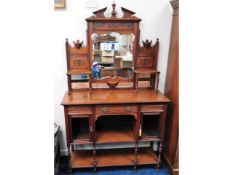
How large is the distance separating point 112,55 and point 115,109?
1.79 feet

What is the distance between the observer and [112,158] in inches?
77.0

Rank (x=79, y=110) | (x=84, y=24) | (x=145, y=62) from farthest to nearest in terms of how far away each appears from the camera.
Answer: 1. (x=145, y=62)
2. (x=84, y=24)
3. (x=79, y=110)

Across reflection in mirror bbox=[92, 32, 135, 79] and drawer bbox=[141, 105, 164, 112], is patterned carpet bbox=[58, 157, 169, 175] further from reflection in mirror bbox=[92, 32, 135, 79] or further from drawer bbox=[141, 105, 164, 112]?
reflection in mirror bbox=[92, 32, 135, 79]

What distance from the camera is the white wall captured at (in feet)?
5.72

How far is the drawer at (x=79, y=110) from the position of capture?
64.7 inches

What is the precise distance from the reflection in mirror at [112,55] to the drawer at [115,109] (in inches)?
14.6

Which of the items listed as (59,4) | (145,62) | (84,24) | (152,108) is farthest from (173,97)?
(59,4)

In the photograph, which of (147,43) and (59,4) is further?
(147,43)

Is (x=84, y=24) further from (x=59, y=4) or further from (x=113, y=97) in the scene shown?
(x=113, y=97)

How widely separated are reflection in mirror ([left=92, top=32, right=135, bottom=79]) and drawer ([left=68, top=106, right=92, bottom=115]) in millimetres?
380

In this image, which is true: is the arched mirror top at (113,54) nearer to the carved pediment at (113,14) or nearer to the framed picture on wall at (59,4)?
the carved pediment at (113,14)

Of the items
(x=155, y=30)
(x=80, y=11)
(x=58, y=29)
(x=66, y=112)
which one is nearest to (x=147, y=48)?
(x=155, y=30)

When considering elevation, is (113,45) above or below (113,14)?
below
